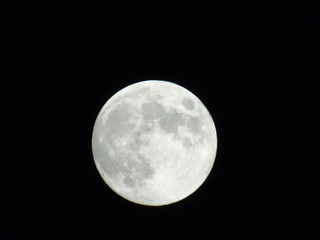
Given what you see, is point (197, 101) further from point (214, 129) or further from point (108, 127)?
point (108, 127)

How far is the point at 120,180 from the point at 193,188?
0.96m

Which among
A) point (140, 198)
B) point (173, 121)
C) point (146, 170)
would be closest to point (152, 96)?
point (173, 121)

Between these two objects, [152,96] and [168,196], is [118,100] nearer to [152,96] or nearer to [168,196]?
[152,96]

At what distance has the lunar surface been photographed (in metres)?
5.46

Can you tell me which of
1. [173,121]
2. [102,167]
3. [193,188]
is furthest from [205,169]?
[102,167]

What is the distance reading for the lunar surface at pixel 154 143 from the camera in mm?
5457

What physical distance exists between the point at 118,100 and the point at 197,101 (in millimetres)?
1023

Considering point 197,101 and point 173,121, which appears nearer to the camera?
point 173,121

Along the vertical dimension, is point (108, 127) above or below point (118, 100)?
below

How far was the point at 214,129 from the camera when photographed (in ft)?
20.1

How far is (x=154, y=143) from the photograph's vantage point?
17.8 feet

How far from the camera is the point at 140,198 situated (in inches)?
232

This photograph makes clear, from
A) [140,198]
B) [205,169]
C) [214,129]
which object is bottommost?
[140,198]

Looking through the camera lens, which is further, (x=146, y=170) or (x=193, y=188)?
(x=193, y=188)
